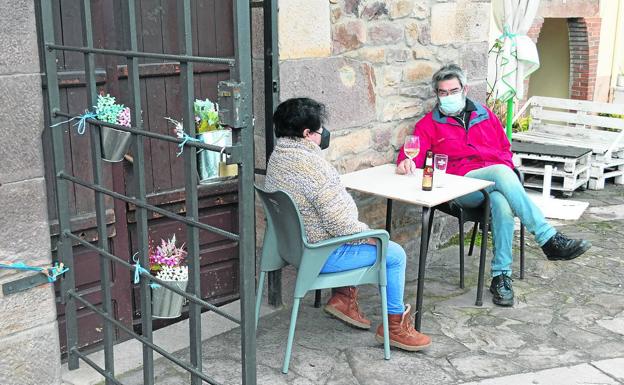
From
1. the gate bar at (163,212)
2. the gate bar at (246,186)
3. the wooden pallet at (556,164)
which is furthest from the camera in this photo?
the wooden pallet at (556,164)

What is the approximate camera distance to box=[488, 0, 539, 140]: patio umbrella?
226 inches

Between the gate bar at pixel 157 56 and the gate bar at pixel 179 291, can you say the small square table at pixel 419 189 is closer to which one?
the gate bar at pixel 179 291

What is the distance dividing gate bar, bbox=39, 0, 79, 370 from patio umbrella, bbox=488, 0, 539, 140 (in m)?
3.75

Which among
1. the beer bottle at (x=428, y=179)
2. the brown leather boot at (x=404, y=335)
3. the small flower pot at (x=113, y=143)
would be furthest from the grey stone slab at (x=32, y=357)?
the beer bottle at (x=428, y=179)

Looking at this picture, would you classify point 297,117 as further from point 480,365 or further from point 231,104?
point 480,365

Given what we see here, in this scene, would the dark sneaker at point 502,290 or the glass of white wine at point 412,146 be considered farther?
the dark sneaker at point 502,290

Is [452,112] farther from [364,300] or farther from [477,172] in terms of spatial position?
[364,300]

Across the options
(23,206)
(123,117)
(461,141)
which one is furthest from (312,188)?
(461,141)

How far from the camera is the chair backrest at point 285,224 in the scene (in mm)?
3305

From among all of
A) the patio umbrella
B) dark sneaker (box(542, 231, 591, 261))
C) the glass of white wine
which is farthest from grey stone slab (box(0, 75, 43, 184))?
the patio umbrella

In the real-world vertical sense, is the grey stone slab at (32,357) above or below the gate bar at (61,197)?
below

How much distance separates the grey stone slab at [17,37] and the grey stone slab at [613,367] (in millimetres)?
2940

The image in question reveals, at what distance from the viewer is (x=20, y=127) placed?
2873 mm

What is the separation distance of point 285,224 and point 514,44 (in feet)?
10.3
